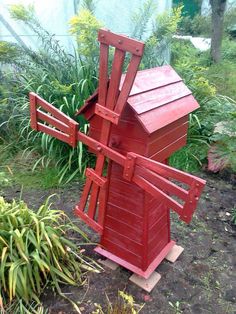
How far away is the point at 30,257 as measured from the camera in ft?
6.57

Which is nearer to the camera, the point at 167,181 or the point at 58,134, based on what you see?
the point at 167,181

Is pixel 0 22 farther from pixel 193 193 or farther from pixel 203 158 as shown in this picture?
pixel 193 193

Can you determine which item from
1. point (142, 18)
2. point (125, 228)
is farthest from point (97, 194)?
point (142, 18)

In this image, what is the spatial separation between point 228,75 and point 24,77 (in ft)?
12.4

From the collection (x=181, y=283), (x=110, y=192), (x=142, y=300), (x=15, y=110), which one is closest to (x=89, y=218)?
(x=110, y=192)

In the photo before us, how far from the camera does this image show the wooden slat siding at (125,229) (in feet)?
6.68

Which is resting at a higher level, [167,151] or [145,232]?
[167,151]

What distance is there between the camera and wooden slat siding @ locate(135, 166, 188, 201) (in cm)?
146

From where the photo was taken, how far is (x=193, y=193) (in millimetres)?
1435

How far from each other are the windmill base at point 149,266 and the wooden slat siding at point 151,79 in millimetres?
1156

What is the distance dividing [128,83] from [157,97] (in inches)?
11.9

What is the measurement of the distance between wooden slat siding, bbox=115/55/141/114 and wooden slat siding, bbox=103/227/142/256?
2.94ft

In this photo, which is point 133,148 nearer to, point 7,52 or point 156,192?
point 156,192

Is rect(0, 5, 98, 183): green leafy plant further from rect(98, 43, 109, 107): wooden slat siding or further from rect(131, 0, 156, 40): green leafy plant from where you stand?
rect(98, 43, 109, 107): wooden slat siding
